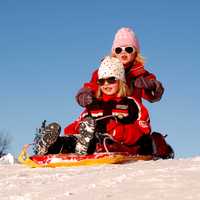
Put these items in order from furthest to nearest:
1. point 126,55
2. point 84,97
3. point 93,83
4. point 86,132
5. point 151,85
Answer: point 126,55 < point 93,83 < point 151,85 < point 84,97 < point 86,132

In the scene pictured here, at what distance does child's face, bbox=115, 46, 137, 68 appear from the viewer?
27.3 feet

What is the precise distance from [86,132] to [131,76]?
176cm

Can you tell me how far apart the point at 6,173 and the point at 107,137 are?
1.36 meters

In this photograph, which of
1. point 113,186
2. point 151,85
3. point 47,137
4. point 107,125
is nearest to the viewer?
point 113,186

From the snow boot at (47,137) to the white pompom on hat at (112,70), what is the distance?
3.85ft

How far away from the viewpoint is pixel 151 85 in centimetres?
775

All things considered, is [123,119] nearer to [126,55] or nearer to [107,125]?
[107,125]

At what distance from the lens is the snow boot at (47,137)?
674 centimetres

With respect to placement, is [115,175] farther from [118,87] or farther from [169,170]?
[118,87]

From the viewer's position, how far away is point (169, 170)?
4.69 metres

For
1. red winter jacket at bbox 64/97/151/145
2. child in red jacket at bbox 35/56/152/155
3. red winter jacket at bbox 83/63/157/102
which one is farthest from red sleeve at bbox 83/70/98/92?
red winter jacket at bbox 64/97/151/145

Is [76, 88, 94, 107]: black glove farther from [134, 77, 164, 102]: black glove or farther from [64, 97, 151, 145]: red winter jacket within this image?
[134, 77, 164, 102]: black glove

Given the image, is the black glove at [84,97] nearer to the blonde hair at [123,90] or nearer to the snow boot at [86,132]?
the blonde hair at [123,90]

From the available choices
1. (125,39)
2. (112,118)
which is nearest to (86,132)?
(112,118)
